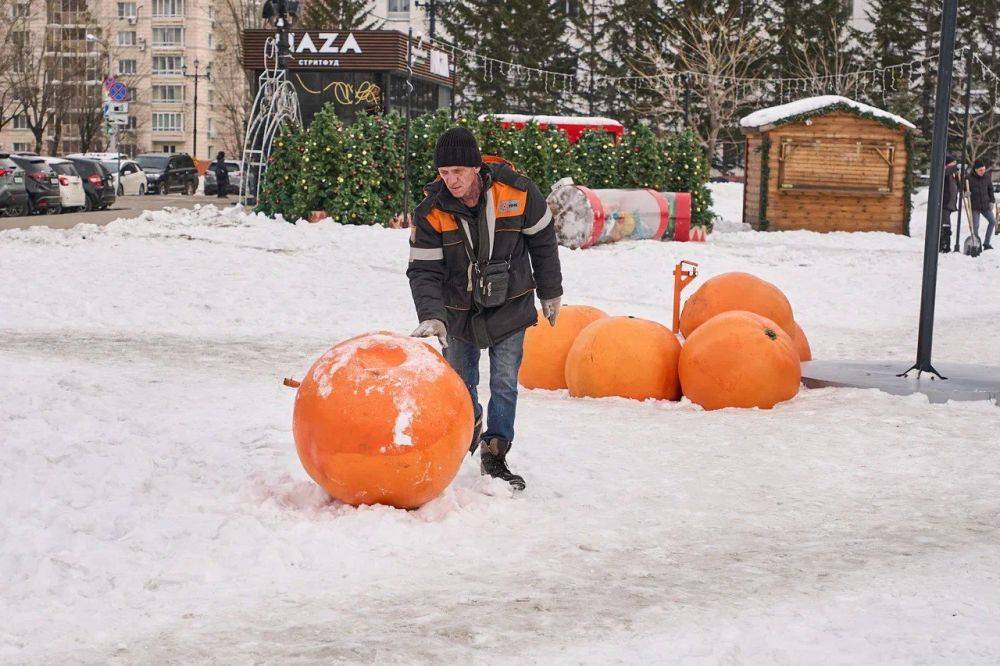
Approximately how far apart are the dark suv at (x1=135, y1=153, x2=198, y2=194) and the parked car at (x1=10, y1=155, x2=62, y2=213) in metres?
17.1

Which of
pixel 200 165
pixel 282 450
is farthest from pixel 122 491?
pixel 200 165

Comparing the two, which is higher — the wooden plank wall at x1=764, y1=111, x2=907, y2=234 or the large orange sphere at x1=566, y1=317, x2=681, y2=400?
the wooden plank wall at x1=764, y1=111, x2=907, y2=234

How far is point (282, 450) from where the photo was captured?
686cm

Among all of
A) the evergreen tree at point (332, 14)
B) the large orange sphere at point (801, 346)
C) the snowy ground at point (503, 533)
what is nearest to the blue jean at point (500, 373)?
the snowy ground at point (503, 533)

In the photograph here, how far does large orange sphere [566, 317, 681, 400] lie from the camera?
9031 millimetres

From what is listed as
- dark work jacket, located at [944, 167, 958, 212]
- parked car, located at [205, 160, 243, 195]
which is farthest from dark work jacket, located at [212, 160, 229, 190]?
dark work jacket, located at [944, 167, 958, 212]

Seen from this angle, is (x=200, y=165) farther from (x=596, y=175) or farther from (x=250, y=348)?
(x=250, y=348)

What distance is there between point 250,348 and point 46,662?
24.9 ft

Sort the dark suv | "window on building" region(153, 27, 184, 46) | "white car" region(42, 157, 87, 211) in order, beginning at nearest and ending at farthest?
"white car" region(42, 157, 87, 211), the dark suv, "window on building" region(153, 27, 184, 46)

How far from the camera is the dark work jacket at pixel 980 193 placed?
23.0 metres

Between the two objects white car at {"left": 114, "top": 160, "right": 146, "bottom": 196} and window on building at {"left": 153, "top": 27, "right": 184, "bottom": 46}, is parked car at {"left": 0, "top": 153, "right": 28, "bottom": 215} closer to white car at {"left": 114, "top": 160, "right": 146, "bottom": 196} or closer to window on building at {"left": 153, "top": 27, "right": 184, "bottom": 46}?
white car at {"left": 114, "top": 160, "right": 146, "bottom": 196}

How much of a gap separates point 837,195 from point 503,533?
963 inches

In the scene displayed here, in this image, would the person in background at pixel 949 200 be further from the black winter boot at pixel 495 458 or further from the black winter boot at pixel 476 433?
the black winter boot at pixel 495 458

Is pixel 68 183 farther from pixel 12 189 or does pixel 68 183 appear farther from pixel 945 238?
pixel 945 238
